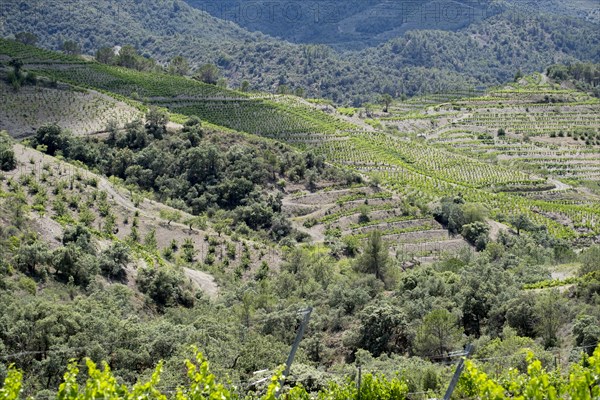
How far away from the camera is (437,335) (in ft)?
108

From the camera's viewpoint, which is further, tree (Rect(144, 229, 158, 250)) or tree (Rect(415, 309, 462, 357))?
tree (Rect(144, 229, 158, 250))

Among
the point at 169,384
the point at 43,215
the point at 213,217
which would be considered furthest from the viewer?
the point at 213,217

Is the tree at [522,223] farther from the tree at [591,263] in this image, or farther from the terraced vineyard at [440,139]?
the tree at [591,263]

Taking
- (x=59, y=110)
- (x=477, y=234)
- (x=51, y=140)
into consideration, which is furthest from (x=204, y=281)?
(x=59, y=110)

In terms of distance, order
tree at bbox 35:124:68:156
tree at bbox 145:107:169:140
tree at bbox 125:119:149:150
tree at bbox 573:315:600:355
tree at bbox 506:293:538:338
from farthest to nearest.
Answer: tree at bbox 145:107:169:140
tree at bbox 125:119:149:150
tree at bbox 35:124:68:156
tree at bbox 506:293:538:338
tree at bbox 573:315:600:355

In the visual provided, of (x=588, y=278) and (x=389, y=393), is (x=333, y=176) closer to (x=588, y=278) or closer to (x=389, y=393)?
(x=588, y=278)

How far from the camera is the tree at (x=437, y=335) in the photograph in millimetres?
32594

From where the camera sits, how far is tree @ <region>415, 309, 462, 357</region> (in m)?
32.6

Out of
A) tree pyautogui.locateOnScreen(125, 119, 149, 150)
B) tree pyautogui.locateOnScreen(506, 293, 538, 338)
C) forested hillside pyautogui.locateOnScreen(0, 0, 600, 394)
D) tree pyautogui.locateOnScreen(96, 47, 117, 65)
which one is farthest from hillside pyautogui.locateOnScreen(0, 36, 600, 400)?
tree pyautogui.locateOnScreen(96, 47, 117, 65)

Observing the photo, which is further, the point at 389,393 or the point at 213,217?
the point at 213,217

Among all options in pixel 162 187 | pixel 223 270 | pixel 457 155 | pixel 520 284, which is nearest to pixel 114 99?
pixel 162 187

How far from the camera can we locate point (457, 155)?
112500mm

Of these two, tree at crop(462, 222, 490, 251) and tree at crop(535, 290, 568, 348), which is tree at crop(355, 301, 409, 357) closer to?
tree at crop(535, 290, 568, 348)

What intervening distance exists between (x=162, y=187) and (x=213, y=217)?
758cm
